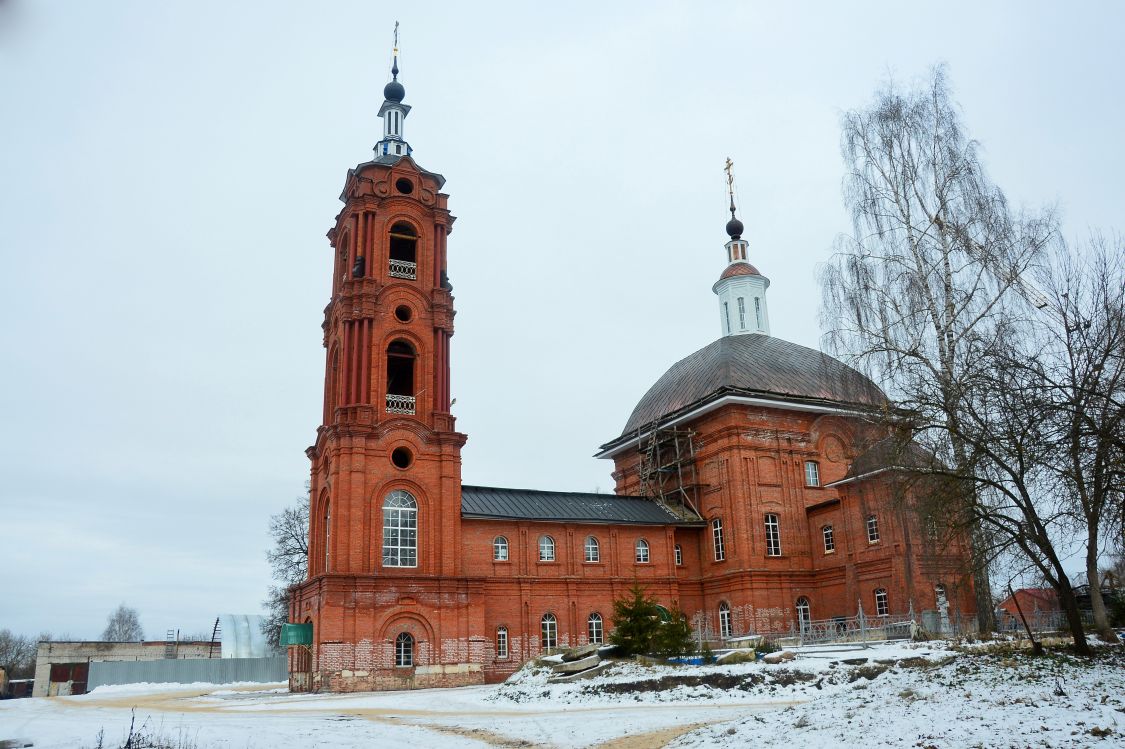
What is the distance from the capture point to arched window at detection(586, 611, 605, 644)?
109ft

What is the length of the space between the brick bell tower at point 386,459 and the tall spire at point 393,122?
735 mm

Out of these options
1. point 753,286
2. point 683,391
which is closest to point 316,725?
point 683,391

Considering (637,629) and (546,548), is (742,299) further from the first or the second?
(637,629)

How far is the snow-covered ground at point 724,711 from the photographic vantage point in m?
10.2

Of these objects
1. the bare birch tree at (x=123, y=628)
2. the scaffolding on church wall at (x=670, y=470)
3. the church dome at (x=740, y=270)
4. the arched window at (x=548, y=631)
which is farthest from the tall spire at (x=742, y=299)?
the bare birch tree at (x=123, y=628)

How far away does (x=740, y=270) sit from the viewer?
146 feet

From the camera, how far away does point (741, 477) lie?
3581 cm

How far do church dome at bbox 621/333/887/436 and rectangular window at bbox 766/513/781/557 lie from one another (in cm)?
495

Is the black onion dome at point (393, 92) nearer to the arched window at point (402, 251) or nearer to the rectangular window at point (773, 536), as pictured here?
the arched window at point (402, 251)

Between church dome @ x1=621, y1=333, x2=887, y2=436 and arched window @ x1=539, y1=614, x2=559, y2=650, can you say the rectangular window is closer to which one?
church dome @ x1=621, y1=333, x2=887, y2=436

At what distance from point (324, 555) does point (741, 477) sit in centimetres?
1631

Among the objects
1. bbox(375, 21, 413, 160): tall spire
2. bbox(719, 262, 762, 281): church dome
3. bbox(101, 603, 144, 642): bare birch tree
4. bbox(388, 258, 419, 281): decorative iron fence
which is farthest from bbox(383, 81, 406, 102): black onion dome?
bbox(101, 603, 144, 642): bare birch tree

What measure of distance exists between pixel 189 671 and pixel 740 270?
3218 cm

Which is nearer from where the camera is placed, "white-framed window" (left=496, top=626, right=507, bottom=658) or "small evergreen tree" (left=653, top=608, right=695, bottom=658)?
"small evergreen tree" (left=653, top=608, right=695, bottom=658)
